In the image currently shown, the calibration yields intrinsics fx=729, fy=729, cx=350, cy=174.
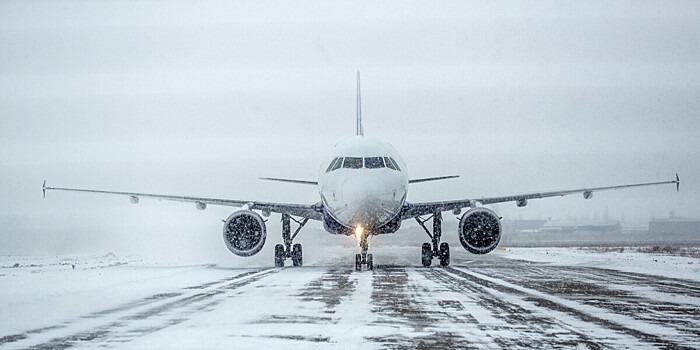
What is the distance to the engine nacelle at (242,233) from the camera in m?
26.0

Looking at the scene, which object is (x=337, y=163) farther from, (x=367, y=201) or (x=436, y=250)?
(x=436, y=250)

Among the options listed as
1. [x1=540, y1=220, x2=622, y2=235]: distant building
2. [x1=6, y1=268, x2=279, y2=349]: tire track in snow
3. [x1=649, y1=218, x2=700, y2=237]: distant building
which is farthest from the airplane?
[x1=649, y1=218, x2=700, y2=237]: distant building

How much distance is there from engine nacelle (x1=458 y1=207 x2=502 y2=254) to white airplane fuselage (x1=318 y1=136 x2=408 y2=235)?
2.63 metres

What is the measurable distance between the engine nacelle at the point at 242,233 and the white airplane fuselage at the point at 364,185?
2.65 m

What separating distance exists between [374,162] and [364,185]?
Result: 4.47 feet

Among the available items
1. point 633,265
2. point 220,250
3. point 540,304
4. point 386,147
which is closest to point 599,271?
point 633,265

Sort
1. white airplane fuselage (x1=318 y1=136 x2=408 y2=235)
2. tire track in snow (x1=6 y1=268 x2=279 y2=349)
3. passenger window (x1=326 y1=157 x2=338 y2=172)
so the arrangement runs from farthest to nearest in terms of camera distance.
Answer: passenger window (x1=326 y1=157 x2=338 y2=172)
white airplane fuselage (x1=318 y1=136 x2=408 y2=235)
tire track in snow (x1=6 y1=268 x2=279 y2=349)

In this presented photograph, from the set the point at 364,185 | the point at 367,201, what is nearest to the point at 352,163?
the point at 364,185

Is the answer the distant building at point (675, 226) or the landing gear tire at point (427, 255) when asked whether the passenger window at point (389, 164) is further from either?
the distant building at point (675, 226)

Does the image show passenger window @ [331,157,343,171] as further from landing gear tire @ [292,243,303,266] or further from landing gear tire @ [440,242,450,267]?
landing gear tire @ [440,242,450,267]

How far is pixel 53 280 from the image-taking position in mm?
20266

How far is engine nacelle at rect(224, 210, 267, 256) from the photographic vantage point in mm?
26000

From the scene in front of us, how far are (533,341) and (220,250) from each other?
118 feet

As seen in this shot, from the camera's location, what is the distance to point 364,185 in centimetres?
2264
